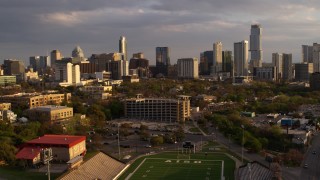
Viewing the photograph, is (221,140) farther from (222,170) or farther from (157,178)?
(157,178)

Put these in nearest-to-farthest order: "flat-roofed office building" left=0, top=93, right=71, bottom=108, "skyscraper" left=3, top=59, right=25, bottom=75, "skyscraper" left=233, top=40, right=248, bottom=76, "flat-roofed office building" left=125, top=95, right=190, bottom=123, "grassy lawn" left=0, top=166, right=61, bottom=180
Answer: "grassy lawn" left=0, top=166, right=61, bottom=180 → "flat-roofed office building" left=125, top=95, right=190, bottom=123 → "flat-roofed office building" left=0, top=93, right=71, bottom=108 → "skyscraper" left=3, top=59, right=25, bottom=75 → "skyscraper" left=233, top=40, right=248, bottom=76

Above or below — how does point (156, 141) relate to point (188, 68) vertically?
below

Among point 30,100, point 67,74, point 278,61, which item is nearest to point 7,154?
point 30,100

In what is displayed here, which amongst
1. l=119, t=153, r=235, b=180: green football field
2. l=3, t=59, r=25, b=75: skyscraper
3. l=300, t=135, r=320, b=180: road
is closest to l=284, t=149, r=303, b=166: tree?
l=300, t=135, r=320, b=180: road

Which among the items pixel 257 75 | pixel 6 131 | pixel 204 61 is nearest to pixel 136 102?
pixel 6 131

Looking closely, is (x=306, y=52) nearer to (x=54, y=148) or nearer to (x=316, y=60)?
(x=316, y=60)

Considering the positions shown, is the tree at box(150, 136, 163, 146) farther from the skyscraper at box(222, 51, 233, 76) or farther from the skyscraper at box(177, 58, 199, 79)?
the skyscraper at box(222, 51, 233, 76)
